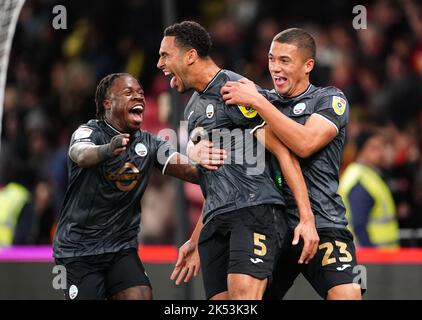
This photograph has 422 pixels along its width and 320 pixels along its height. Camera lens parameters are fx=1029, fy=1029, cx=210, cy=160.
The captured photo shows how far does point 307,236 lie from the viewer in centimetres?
611

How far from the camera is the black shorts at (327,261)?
6281 mm

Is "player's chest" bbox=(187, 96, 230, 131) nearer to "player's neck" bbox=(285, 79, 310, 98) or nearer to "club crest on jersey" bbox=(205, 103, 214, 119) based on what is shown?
"club crest on jersey" bbox=(205, 103, 214, 119)

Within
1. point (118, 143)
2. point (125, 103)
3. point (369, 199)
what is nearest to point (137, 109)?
point (125, 103)

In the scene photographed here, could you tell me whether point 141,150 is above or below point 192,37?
below

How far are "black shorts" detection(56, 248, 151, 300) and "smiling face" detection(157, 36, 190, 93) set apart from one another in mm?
1232

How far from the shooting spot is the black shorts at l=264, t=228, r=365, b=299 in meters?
6.28

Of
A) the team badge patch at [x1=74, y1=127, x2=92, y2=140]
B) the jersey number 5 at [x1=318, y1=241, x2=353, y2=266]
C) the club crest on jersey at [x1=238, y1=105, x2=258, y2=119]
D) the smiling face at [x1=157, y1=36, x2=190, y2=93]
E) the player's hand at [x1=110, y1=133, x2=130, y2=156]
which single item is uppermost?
the smiling face at [x1=157, y1=36, x2=190, y2=93]

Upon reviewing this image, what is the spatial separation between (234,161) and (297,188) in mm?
429

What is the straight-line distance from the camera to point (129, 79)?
681 cm

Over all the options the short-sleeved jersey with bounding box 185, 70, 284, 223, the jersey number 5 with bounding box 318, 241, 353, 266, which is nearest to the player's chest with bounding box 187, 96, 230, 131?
the short-sleeved jersey with bounding box 185, 70, 284, 223

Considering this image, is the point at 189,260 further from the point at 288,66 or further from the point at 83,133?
the point at 288,66

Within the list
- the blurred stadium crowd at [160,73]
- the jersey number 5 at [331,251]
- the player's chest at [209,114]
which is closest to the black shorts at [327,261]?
the jersey number 5 at [331,251]
